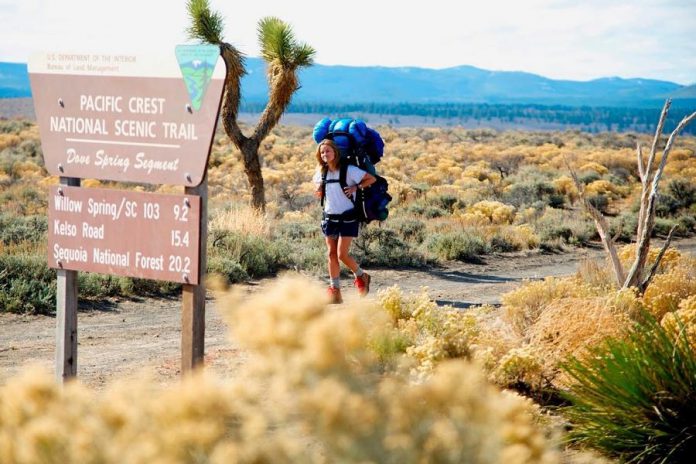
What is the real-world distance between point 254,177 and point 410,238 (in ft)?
12.2

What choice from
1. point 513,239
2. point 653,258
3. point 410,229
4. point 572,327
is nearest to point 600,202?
point 513,239

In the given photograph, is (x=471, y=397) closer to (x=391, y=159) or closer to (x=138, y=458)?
(x=138, y=458)

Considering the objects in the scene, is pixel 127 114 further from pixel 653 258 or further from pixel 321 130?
pixel 653 258

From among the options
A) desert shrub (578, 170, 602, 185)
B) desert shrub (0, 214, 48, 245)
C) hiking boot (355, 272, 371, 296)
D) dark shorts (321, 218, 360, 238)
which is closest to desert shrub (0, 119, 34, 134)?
desert shrub (578, 170, 602, 185)

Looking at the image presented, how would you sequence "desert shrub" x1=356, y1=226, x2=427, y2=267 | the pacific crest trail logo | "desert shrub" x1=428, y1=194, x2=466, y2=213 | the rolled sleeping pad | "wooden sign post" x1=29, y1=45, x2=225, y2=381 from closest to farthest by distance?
the pacific crest trail logo
"wooden sign post" x1=29, y1=45, x2=225, y2=381
the rolled sleeping pad
"desert shrub" x1=356, y1=226, x2=427, y2=267
"desert shrub" x1=428, y1=194, x2=466, y2=213

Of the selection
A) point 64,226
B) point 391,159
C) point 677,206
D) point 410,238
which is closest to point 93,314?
point 64,226

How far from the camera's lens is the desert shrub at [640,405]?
4.51 m

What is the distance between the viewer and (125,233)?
4875 mm

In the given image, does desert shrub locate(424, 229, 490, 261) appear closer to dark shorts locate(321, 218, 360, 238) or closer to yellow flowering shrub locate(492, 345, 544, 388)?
dark shorts locate(321, 218, 360, 238)

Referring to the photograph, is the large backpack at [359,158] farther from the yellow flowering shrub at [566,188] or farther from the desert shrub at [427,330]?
the yellow flowering shrub at [566,188]

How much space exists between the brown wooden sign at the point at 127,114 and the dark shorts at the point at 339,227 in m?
4.24

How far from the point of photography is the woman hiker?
873cm

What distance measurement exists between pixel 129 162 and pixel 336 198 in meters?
4.15

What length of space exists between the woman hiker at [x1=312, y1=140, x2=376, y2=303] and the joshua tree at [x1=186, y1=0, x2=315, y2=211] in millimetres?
8313
